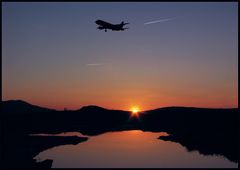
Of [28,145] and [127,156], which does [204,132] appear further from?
[28,145]

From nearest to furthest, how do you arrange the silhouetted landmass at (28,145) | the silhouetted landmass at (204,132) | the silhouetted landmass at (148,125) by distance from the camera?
1. the silhouetted landmass at (28,145)
2. the silhouetted landmass at (204,132)
3. the silhouetted landmass at (148,125)

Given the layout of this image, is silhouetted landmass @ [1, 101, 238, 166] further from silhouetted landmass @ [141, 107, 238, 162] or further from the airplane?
the airplane

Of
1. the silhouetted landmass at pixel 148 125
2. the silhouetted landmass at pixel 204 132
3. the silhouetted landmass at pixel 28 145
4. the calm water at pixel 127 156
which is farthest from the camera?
the silhouetted landmass at pixel 148 125

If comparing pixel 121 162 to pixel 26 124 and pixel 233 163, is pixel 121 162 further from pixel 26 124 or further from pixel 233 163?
pixel 26 124

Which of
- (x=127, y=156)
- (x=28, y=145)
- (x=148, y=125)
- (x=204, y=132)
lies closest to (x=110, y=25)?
(x=127, y=156)

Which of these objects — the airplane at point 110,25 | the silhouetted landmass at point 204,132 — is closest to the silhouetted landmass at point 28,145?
the airplane at point 110,25

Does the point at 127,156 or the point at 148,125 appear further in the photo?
the point at 148,125

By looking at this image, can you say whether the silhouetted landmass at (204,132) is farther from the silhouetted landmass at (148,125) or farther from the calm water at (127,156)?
the calm water at (127,156)

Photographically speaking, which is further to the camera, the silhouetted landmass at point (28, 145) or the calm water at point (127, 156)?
the silhouetted landmass at point (28, 145)
